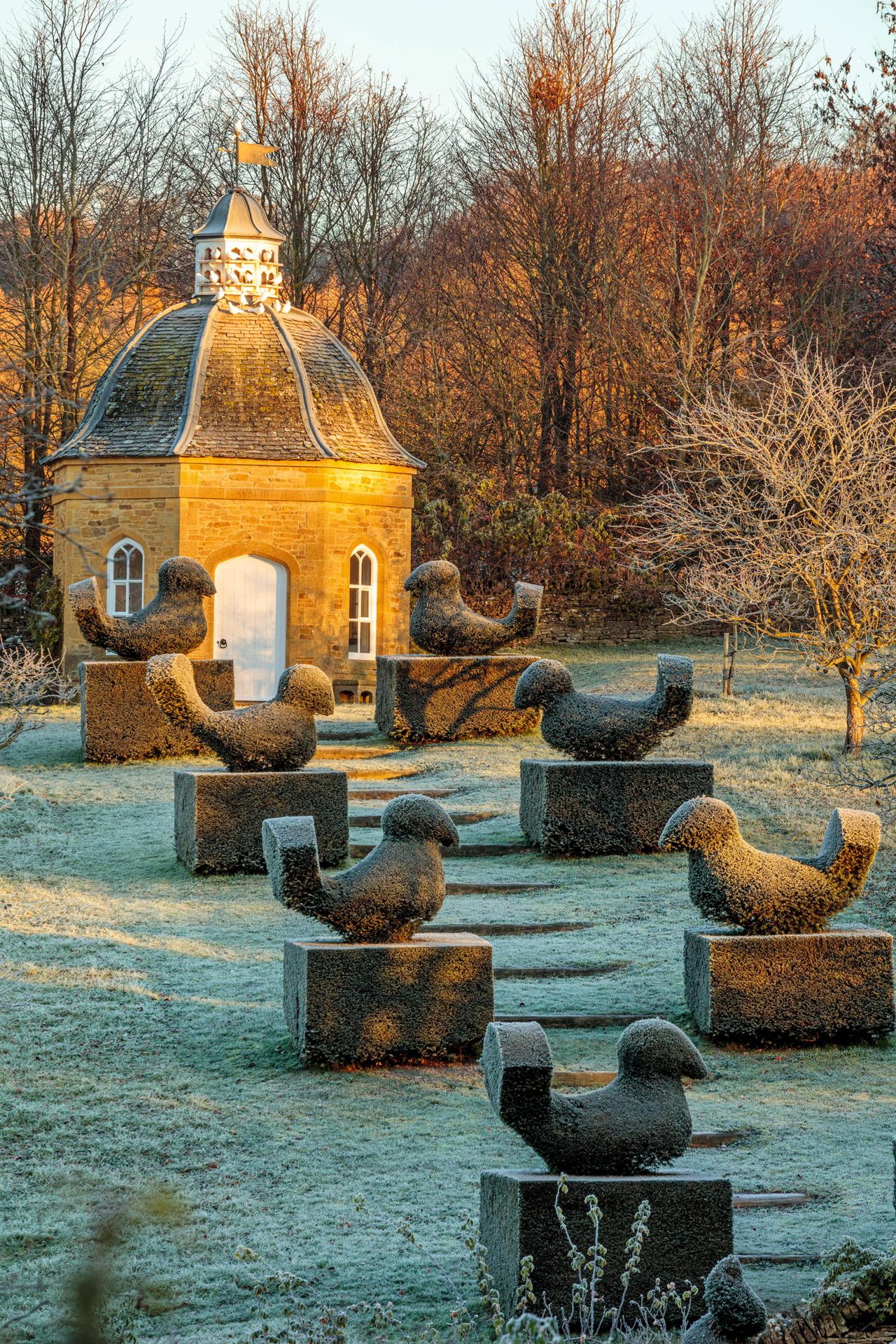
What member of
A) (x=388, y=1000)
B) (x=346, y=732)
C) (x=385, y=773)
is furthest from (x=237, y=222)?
(x=388, y=1000)

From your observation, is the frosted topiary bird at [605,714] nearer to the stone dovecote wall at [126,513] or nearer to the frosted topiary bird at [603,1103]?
the frosted topiary bird at [603,1103]

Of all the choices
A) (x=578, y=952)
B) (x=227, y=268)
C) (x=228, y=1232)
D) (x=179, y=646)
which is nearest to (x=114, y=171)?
(x=227, y=268)

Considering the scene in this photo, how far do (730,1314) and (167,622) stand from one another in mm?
13055

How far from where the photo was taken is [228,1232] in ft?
18.6

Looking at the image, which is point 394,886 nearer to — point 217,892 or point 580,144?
point 217,892

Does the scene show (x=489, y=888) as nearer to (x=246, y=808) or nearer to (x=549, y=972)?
(x=246, y=808)

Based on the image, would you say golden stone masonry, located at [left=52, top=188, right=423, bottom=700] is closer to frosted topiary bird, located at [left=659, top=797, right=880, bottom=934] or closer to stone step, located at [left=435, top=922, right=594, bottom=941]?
stone step, located at [left=435, top=922, right=594, bottom=941]

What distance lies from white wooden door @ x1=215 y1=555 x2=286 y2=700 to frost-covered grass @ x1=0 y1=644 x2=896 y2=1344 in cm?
1000

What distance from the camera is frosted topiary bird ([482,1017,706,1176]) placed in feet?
16.6

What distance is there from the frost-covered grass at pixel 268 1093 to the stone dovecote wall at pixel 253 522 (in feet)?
33.3

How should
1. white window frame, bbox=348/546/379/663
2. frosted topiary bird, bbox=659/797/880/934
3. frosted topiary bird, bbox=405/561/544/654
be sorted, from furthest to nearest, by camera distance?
white window frame, bbox=348/546/379/663 → frosted topiary bird, bbox=405/561/544/654 → frosted topiary bird, bbox=659/797/880/934

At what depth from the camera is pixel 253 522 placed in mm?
23844

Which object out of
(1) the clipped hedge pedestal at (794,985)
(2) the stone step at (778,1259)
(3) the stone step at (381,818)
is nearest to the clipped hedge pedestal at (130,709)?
(3) the stone step at (381,818)

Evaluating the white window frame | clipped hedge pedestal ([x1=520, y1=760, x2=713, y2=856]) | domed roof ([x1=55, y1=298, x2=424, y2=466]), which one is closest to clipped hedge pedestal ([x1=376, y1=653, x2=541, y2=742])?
clipped hedge pedestal ([x1=520, y1=760, x2=713, y2=856])
